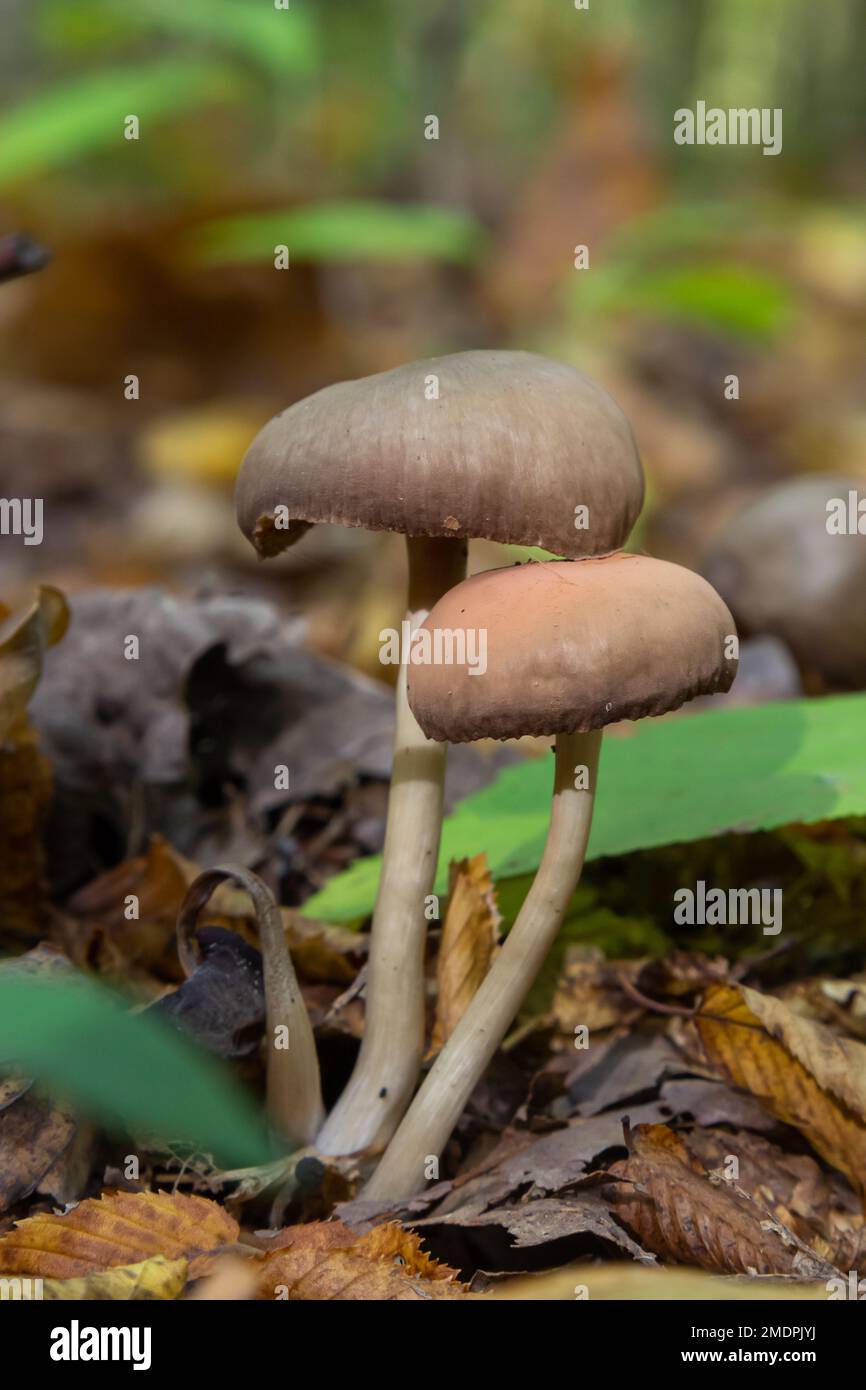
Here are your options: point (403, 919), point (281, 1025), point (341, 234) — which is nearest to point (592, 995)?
point (403, 919)

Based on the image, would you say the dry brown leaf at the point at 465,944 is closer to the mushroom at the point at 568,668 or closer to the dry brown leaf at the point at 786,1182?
the mushroom at the point at 568,668

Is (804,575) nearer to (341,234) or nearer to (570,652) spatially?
(570,652)

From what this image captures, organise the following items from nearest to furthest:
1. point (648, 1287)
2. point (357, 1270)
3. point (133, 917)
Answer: point (648, 1287) → point (357, 1270) → point (133, 917)

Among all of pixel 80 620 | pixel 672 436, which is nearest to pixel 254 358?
pixel 672 436

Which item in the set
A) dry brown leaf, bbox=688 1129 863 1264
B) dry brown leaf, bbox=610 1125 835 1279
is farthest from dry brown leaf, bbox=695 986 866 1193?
dry brown leaf, bbox=610 1125 835 1279

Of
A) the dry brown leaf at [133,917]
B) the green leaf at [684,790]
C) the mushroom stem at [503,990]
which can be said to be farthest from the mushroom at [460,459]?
the dry brown leaf at [133,917]

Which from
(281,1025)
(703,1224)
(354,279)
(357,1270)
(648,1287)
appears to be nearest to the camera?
(648,1287)

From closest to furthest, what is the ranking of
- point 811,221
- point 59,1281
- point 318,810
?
point 59,1281, point 318,810, point 811,221

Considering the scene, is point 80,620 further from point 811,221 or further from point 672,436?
point 811,221
